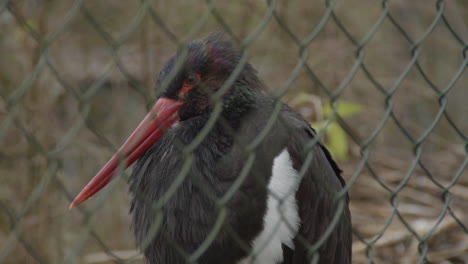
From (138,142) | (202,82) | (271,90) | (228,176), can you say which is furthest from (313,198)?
(271,90)

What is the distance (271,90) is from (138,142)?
2.78 metres

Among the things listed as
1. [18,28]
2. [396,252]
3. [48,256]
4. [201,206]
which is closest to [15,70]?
[18,28]

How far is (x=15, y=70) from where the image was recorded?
4.08 meters

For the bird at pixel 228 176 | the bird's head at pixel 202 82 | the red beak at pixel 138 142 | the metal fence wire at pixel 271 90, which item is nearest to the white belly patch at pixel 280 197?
the bird at pixel 228 176

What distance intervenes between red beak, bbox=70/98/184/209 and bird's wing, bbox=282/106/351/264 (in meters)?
0.44

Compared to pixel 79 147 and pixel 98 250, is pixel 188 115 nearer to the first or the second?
pixel 79 147

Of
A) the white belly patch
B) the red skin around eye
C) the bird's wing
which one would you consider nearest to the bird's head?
the red skin around eye

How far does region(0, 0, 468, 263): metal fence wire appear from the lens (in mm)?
3834

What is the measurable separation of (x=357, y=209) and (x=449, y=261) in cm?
80

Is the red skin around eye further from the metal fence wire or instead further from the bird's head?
the metal fence wire

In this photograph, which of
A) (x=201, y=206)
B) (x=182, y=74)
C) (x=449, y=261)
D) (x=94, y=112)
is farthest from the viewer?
(x=94, y=112)

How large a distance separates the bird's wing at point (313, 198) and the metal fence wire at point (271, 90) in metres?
0.92

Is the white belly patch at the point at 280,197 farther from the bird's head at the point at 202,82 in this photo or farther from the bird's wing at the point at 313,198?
the bird's head at the point at 202,82

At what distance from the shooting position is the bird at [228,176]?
85.7 inches
